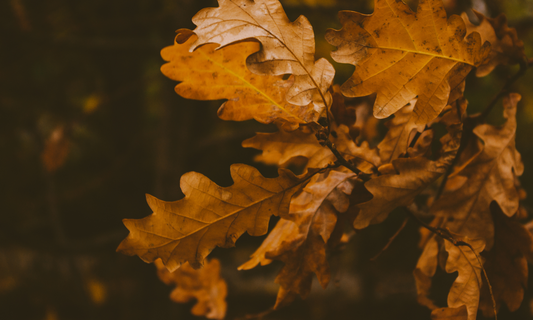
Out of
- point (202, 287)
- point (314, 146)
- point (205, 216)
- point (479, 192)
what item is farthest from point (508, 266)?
point (202, 287)

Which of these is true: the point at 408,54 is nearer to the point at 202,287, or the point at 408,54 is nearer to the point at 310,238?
the point at 310,238

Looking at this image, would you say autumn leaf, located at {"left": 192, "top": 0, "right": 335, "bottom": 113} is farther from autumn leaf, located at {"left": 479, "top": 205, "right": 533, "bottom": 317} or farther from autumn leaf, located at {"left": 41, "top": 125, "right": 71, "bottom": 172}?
autumn leaf, located at {"left": 41, "top": 125, "right": 71, "bottom": 172}

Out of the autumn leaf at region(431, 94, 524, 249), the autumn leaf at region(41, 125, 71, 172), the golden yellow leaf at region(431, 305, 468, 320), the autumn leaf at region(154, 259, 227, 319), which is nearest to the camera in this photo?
the golden yellow leaf at region(431, 305, 468, 320)

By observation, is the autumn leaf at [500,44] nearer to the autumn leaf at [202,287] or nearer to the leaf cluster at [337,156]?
the leaf cluster at [337,156]

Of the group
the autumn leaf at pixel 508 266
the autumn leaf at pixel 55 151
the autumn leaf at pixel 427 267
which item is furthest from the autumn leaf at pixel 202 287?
the autumn leaf at pixel 55 151

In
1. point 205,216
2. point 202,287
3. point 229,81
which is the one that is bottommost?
point 202,287

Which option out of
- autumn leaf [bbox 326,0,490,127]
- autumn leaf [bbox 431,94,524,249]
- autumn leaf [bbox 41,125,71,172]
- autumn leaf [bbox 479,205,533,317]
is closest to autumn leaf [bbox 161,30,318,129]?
autumn leaf [bbox 326,0,490,127]

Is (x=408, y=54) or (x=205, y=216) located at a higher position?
(x=408, y=54)
